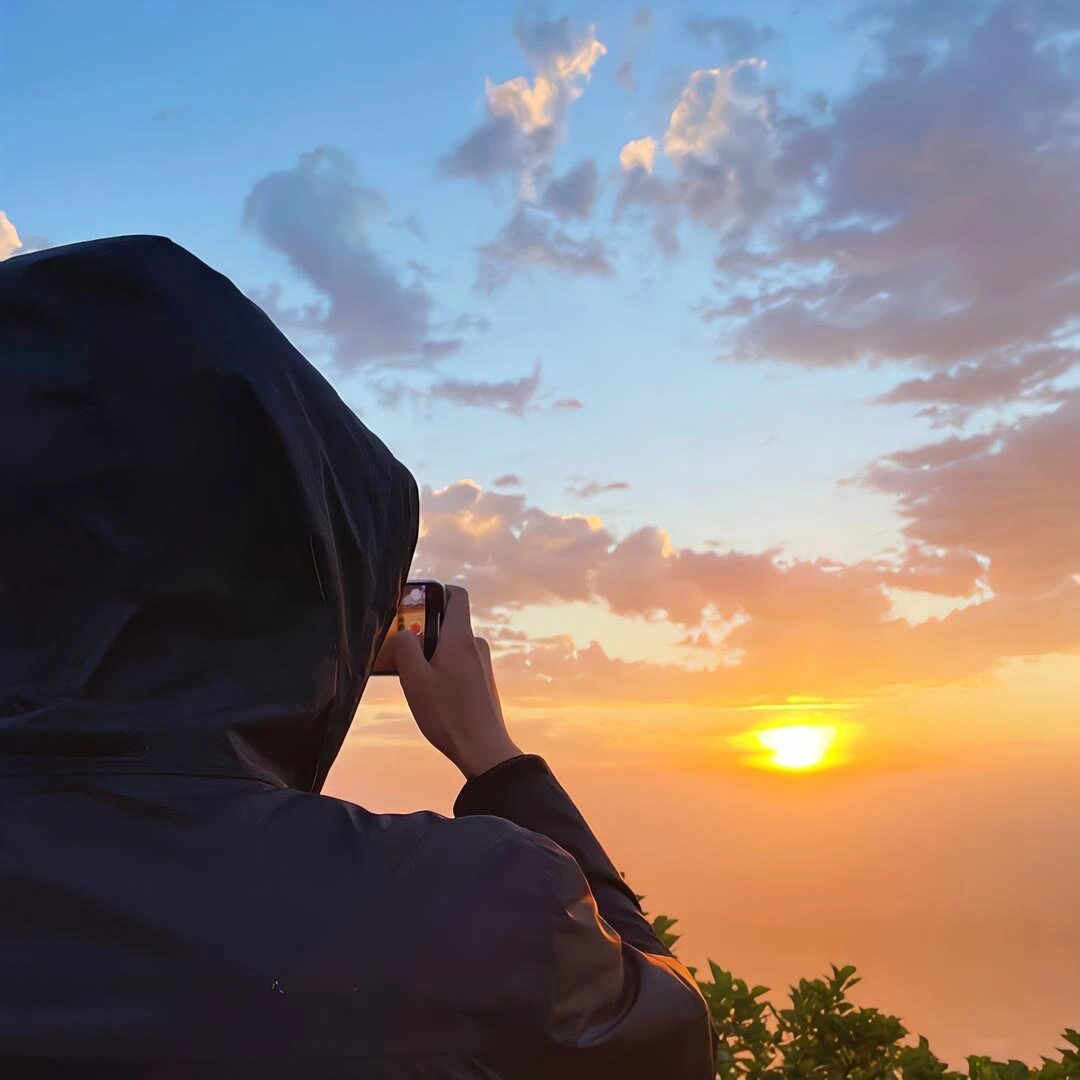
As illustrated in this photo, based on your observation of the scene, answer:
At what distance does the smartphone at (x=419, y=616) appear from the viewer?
81.2 inches

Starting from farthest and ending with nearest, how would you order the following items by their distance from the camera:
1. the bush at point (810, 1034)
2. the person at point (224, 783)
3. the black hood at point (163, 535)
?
1. the bush at point (810, 1034)
2. the black hood at point (163, 535)
3. the person at point (224, 783)

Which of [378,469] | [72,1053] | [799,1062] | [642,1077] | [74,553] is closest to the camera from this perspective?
[72,1053]

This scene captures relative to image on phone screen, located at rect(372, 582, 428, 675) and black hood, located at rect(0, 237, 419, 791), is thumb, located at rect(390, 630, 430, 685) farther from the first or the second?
black hood, located at rect(0, 237, 419, 791)

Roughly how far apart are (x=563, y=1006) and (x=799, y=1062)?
12.1 feet

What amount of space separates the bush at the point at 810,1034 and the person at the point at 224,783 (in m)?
3.10

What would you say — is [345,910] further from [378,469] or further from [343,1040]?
[378,469]

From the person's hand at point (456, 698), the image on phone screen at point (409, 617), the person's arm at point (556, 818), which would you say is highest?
the image on phone screen at point (409, 617)

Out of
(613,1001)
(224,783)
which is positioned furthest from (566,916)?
(224,783)

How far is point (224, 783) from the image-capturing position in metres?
1.43

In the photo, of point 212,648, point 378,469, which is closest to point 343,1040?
point 212,648

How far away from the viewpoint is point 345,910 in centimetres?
130

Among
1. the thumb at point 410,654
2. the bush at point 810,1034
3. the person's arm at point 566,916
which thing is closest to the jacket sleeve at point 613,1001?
the person's arm at point 566,916

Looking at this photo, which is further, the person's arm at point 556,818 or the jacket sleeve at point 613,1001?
the person's arm at point 556,818

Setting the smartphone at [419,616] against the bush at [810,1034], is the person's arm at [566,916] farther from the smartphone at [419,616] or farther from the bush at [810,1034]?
the bush at [810,1034]
